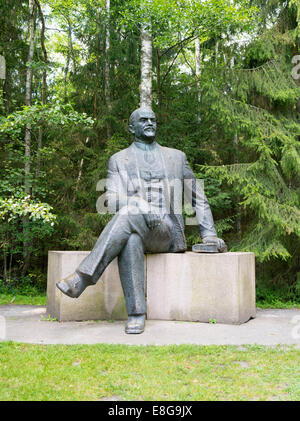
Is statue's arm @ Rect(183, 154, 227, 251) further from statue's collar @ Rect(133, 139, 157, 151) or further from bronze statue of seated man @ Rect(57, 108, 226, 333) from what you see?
statue's collar @ Rect(133, 139, 157, 151)

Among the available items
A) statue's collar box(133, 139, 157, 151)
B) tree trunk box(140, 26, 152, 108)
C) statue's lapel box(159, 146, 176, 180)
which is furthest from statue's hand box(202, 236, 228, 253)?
tree trunk box(140, 26, 152, 108)

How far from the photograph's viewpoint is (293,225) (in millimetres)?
6816

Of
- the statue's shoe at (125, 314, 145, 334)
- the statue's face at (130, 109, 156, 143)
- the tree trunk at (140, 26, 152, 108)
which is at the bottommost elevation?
the statue's shoe at (125, 314, 145, 334)

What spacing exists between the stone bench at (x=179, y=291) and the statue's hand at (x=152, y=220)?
575mm

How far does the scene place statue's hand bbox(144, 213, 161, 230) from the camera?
14.7 ft

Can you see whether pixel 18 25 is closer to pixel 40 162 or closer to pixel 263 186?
pixel 40 162

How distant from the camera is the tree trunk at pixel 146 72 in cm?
816

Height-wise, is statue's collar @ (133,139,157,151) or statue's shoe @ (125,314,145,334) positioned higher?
statue's collar @ (133,139,157,151)

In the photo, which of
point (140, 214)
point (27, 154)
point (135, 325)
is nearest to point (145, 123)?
point (140, 214)

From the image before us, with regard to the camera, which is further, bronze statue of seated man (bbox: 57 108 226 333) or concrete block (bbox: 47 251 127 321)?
concrete block (bbox: 47 251 127 321)

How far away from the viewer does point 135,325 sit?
13.8 feet

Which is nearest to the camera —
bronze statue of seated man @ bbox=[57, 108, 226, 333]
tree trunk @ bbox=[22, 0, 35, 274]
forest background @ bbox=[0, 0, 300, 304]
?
bronze statue of seated man @ bbox=[57, 108, 226, 333]

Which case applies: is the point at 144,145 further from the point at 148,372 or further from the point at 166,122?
the point at 166,122

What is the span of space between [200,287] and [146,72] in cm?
482
